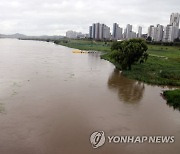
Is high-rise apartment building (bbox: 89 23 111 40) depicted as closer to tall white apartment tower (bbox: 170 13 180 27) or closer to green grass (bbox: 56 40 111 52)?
tall white apartment tower (bbox: 170 13 180 27)

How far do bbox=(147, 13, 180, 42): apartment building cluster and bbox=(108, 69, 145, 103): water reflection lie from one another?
299ft

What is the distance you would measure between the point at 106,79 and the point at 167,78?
18.4 ft

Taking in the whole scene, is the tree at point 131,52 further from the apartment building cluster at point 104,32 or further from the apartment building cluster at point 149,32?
the apartment building cluster at point 104,32

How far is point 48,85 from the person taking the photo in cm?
2028

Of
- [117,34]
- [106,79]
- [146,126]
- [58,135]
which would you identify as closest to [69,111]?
[58,135]

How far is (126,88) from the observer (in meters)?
21.2

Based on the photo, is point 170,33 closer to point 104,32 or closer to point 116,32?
point 104,32

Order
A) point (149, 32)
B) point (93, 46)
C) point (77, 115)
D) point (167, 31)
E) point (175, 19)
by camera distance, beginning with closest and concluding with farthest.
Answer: point (77, 115), point (93, 46), point (167, 31), point (149, 32), point (175, 19)

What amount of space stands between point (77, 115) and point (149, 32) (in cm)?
12155

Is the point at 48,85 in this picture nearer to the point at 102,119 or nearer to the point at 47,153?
the point at 102,119

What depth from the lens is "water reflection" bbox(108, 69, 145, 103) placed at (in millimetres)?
18206

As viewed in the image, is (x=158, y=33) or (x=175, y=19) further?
(x=175, y=19)

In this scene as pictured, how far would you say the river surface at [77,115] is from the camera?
1041cm

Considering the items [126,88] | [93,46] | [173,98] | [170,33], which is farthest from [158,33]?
[173,98]
